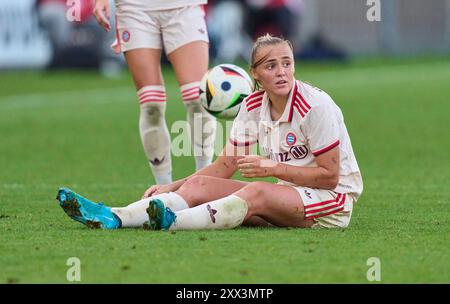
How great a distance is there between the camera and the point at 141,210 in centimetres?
709

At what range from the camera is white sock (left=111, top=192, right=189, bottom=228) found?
278 inches

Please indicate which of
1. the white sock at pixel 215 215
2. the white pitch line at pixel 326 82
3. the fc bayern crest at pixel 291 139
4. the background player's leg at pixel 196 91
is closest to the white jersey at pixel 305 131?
the fc bayern crest at pixel 291 139

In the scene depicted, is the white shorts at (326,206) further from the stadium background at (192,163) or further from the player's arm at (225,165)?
the player's arm at (225,165)

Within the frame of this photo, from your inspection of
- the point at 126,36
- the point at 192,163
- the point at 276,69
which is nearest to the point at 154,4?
the point at 126,36

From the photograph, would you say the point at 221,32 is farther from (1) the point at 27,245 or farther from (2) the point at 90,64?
(1) the point at 27,245

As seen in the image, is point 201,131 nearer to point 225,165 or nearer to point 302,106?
point 225,165

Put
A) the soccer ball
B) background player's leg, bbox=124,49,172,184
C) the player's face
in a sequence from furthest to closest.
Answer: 1. background player's leg, bbox=124,49,172,184
2. the soccer ball
3. the player's face

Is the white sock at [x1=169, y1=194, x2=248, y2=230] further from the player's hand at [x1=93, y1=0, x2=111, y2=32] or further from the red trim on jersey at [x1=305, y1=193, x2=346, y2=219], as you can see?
the player's hand at [x1=93, y1=0, x2=111, y2=32]

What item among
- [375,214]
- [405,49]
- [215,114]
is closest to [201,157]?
[215,114]

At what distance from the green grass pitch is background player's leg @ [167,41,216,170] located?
652 mm

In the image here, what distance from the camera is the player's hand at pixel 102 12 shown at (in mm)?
8836

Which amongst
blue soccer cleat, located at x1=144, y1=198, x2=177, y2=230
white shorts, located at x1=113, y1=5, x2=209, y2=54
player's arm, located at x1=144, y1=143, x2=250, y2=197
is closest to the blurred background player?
white shorts, located at x1=113, y1=5, x2=209, y2=54

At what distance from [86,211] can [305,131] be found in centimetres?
138

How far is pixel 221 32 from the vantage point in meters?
27.2
